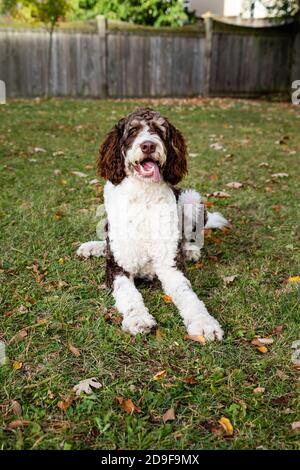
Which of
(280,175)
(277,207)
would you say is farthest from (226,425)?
(280,175)

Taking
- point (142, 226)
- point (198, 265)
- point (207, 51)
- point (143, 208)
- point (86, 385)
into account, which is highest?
point (207, 51)

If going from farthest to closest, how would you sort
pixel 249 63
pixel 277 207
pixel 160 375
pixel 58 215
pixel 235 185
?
pixel 249 63 → pixel 235 185 → pixel 277 207 → pixel 58 215 → pixel 160 375

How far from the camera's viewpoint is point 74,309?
11.8 feet

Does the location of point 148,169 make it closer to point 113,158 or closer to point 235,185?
point 113,158

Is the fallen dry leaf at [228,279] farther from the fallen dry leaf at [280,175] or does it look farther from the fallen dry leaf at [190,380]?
the fallen dry leaf at [280,175]

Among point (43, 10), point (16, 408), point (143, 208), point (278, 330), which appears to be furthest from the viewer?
point (43, 10)

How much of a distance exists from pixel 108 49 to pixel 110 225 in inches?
549

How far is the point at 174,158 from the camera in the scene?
3871 millimetres

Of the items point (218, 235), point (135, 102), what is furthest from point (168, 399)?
point (135, 102)

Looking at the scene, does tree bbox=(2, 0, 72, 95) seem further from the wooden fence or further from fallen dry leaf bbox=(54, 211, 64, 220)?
fallen dry leaf bbox=(54, 211, 64, 220)

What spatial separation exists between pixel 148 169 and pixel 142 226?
461 millimetres

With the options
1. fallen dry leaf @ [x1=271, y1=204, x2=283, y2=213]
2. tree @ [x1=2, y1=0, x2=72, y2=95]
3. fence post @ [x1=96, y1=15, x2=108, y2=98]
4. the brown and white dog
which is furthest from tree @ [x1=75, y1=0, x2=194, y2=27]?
the brown and white dog

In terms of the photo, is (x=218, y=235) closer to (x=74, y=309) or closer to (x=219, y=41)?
(x=74, y=309)

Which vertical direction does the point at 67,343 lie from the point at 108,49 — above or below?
below
